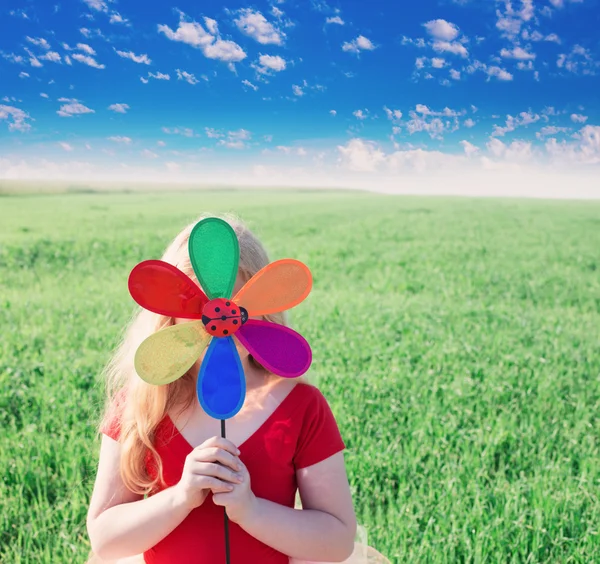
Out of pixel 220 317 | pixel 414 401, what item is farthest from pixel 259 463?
pixel 414 401

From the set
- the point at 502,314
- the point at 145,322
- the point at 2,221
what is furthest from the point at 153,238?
the point at 145,322

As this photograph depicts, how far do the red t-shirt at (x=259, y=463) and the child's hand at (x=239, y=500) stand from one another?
0.52 feet

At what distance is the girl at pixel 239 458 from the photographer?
1.54 metres

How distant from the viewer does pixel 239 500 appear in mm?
1366

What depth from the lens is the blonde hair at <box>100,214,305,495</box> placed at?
1575mm

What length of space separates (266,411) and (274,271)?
0.37 m

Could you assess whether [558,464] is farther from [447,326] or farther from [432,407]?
[447,326]

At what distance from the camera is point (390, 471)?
9.86 ft

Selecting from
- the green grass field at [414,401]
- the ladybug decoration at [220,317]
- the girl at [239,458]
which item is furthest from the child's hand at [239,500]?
the green grass field at [414,401]

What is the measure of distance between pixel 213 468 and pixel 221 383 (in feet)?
0.53

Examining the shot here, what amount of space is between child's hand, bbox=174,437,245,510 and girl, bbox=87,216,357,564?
0.18m

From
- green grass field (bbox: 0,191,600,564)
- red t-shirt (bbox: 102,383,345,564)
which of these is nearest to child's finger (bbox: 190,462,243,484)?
red t-shirt (bbox: 102,383,345,564)

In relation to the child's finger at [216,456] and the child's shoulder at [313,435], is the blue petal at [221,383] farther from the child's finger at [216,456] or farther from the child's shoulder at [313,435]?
the child's shoulder at [313,435]

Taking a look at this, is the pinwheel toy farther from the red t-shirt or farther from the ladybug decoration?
the red t-shirt
